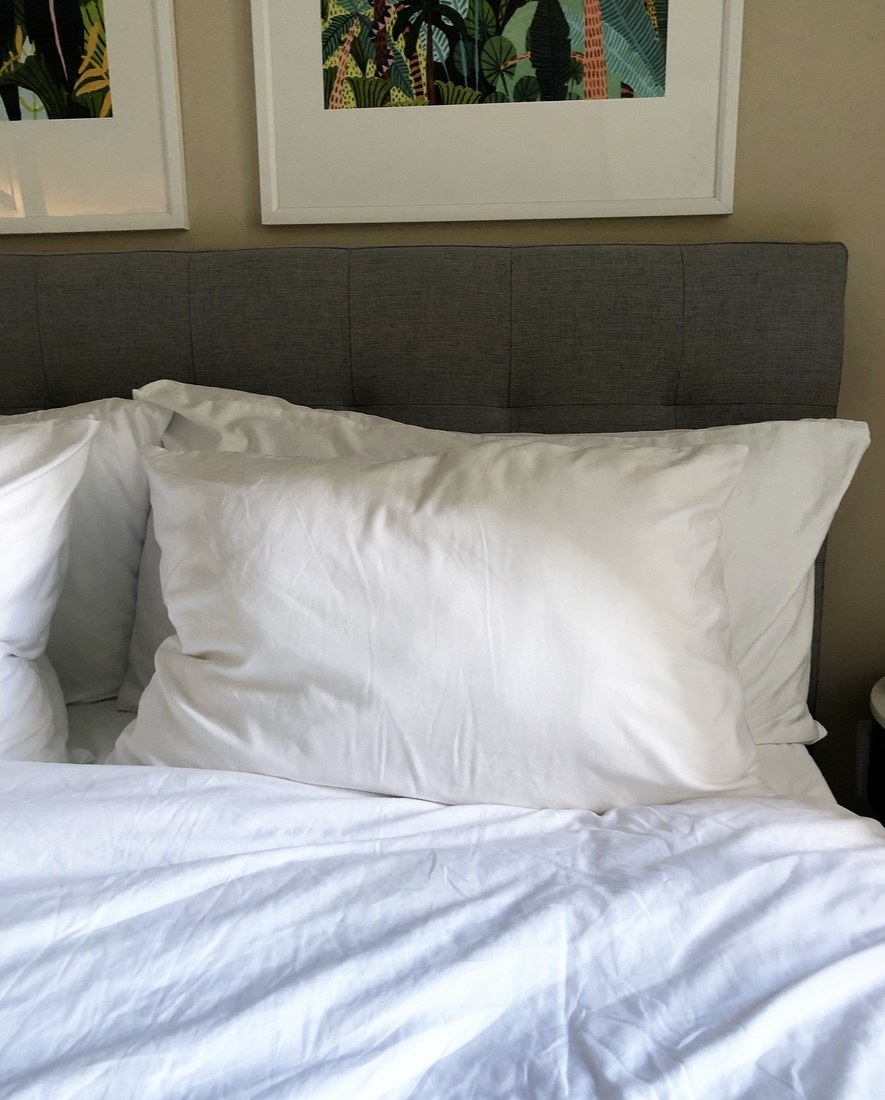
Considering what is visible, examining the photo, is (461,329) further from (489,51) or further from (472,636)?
(472,636)

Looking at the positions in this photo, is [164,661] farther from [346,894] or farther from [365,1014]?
[365,1014]

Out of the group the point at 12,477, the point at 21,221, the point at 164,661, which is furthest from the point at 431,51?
the point at 164,661

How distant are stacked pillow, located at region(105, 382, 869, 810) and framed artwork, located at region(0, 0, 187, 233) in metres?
0.80

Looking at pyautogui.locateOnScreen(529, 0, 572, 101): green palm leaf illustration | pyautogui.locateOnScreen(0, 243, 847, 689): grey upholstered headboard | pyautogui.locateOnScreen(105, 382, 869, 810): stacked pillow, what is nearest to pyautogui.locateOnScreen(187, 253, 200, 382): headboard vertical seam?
pyautogui.locateOnScreen(0, 243, 847, 689): grey upholstered headboard

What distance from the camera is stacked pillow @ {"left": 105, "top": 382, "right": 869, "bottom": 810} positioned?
979 millimetres

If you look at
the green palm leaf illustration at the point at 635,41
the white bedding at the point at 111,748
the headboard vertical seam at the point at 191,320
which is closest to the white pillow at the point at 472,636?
the white bedding at the point at 111,748

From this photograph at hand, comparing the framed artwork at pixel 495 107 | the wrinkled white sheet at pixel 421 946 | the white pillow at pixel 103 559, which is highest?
the framed artwork at pixel 495 107

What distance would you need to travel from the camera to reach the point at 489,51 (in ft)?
5.06

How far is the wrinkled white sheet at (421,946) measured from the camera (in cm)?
66

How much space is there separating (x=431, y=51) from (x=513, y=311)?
463 mm

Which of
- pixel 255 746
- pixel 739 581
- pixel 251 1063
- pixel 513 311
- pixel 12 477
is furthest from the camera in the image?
pixel 513 311

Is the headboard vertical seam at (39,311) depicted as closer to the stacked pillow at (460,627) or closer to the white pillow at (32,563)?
the white pillow at (32,563)

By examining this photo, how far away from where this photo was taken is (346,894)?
835mm

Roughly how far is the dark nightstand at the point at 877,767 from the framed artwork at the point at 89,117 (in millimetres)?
1393
